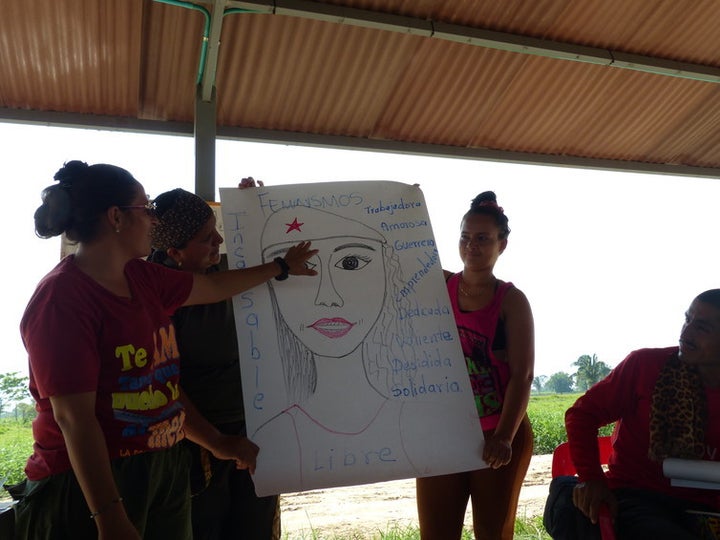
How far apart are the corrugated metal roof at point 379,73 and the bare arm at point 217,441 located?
223 cm

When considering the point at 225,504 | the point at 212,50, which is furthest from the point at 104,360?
the point at 212,50

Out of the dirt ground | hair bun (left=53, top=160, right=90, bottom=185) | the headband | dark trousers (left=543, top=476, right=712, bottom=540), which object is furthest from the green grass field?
hair bun (left=53, top=160, right=90, bottom=185)

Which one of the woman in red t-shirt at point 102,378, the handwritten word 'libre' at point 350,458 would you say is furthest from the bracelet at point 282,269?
the handwritten word 'libre' at point 350,458

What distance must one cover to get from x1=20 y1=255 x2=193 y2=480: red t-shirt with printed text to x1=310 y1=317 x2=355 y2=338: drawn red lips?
19.1 inches

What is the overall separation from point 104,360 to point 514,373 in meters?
1.32

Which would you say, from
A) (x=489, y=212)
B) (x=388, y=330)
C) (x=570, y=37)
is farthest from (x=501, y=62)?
(x=388, y=330)

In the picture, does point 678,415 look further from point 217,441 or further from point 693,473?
point 217,441

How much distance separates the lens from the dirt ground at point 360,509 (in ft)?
16.4

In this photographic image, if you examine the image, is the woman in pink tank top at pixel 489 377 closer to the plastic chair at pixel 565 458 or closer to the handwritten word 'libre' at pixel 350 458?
the plastic chair at pixel 565 458

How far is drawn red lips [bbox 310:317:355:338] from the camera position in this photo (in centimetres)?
182

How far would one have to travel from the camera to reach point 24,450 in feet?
32.4

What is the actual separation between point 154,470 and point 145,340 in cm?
32

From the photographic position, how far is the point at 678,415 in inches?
72.6

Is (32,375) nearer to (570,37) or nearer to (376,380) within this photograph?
(376,380)
